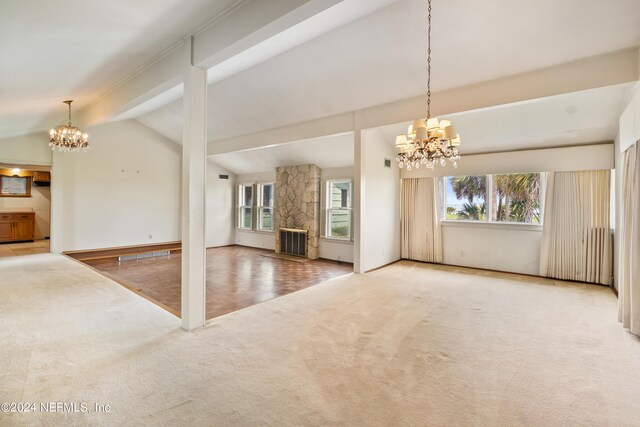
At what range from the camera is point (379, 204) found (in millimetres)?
6527

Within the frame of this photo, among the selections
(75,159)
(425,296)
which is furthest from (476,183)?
(75,159)

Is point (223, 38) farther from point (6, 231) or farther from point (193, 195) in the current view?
point (6, 231)

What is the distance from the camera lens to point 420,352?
2807 millimetres

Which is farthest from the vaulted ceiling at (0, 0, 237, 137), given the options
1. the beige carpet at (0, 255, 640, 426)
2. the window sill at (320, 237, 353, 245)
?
the window sill at (320, 237, 353, 245)

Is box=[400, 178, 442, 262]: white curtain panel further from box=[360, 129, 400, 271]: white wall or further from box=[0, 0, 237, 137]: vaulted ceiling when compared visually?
box=[0, 0, 237, 137]: vaulted ceiling

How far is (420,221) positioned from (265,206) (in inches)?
200

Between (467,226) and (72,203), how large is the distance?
9.85 m

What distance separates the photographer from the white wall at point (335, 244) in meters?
7.58

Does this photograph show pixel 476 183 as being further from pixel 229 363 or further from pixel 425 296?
pixel 229 363

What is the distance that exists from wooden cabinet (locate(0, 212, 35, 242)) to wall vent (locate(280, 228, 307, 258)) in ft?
26.6

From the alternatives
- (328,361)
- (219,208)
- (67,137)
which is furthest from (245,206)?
(328,361)

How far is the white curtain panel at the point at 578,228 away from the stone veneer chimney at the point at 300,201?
16.6ft

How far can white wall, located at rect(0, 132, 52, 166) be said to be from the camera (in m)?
6.93

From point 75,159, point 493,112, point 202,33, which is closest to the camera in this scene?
point 202,33
